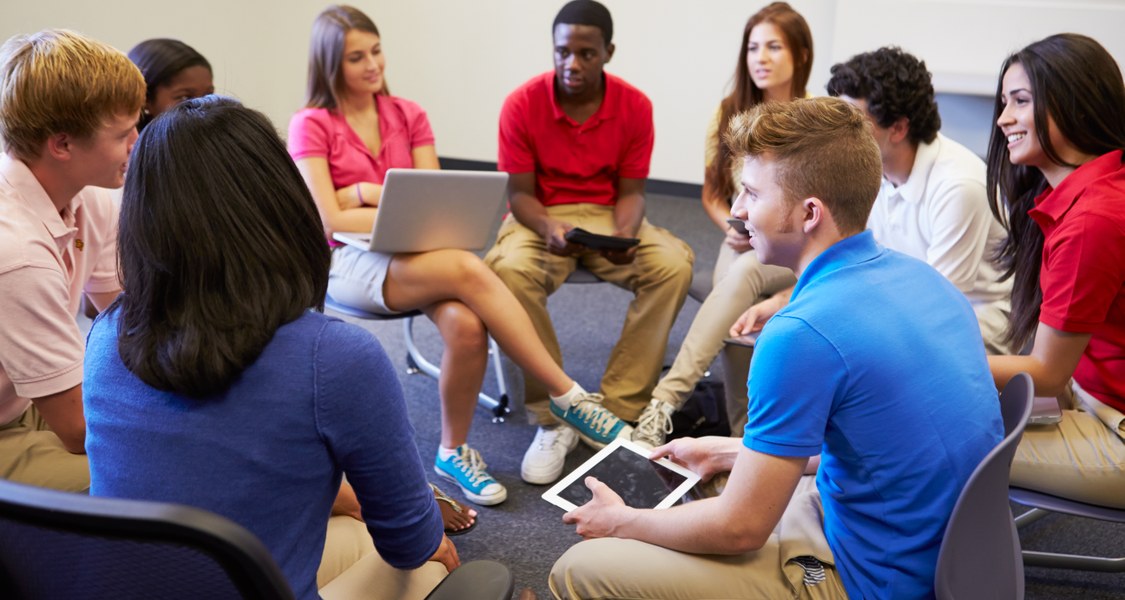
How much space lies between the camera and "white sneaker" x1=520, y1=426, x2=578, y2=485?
7.82 ft

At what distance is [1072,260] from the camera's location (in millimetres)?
1634

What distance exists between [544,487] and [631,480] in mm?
870

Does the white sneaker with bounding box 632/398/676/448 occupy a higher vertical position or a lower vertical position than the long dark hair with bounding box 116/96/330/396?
lower

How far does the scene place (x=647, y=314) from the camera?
8.83 feet

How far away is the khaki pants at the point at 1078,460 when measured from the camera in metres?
1.62

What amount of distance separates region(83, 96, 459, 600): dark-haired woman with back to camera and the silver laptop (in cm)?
111

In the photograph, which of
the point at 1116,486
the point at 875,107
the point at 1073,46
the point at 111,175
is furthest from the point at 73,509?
the point at 875,107

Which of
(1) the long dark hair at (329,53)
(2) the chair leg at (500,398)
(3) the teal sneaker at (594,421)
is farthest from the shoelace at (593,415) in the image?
(1) the long dark hair at (329,53)

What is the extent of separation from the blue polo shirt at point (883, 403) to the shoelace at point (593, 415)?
1225mm

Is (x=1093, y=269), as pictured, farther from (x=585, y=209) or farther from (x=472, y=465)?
(x=585, y=209)

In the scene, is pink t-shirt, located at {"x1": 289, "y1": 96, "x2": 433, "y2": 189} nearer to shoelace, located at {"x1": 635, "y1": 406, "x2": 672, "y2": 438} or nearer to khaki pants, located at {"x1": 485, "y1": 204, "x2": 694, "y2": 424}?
khaki pants, located at {"x1": 485, "y1": 204, "x2": 694, "y2": 424}

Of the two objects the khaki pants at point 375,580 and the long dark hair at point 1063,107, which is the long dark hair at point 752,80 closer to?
the long dark hair at point 1063,107

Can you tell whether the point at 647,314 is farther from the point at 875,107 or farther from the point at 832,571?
the point at 832,571

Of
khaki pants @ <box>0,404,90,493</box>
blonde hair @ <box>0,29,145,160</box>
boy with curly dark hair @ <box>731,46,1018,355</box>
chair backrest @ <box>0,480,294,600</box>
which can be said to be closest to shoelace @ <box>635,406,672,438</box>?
boy with curly dark hair @ <box>731,46,1018,355</box>
